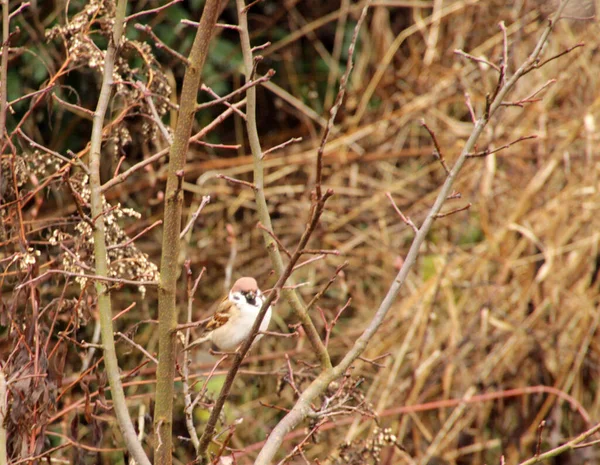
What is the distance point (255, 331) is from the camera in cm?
141

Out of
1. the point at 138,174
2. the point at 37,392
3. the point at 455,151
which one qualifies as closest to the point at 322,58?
the point at 455,151

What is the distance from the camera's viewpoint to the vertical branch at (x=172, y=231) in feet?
4.87

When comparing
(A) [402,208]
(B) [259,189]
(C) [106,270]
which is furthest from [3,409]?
(A) [402,208]

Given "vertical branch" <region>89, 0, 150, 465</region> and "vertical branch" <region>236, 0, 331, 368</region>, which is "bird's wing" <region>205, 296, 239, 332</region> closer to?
"vertical branch" <region>236, 0, 331, 368</region>

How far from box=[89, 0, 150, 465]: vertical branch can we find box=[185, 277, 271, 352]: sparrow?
71 centimetres

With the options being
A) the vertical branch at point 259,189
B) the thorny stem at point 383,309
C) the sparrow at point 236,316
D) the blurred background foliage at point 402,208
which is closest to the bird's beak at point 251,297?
the sparrow at point 236,316

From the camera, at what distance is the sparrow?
2.41 metres

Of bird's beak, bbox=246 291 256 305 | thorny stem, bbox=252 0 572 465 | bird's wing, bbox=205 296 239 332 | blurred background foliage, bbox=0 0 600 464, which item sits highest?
thorny stem, bbox=252 0 572 465

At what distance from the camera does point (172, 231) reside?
1.53m

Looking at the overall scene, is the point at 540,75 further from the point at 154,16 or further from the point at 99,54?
the point at 99,54

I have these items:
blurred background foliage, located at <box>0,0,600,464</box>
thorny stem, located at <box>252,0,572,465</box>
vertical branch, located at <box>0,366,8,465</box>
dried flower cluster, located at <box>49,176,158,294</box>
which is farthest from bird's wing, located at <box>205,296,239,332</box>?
blurred background foliage, located at <box>0,0,600,464</box>

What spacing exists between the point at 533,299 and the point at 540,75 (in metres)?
1.41

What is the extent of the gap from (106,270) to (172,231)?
0.80 feet

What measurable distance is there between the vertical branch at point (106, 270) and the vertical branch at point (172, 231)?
0.19 ft
